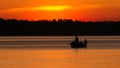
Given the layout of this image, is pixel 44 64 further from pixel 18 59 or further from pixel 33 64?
pixel 18 59

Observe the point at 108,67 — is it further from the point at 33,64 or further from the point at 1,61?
the point at 1,61

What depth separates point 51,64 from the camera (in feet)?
103

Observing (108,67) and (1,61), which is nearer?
(108,67)

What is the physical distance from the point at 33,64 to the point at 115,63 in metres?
5.09

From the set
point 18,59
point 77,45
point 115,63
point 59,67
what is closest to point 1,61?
point 18,59

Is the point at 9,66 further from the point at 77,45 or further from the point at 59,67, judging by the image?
the point at 77,45

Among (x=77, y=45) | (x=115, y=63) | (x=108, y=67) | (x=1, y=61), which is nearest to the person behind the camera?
(x=108, y=67)

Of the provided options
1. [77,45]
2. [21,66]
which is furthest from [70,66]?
[77,45]

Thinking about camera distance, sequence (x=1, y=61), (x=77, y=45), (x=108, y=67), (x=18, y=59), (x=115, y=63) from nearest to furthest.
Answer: (x=108, y=67) < (x=115, y=63) < (x=1, y=61) < (x=18, y=59) < (x=77, y=45)

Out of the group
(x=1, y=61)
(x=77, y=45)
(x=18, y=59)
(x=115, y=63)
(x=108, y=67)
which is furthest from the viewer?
(x=77, y=45)

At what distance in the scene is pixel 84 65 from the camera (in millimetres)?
30781

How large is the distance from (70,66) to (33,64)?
2688 millimetres

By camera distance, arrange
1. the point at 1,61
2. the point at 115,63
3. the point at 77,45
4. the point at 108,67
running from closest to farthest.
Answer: the point at 108,67, the point at 115,63, the point at 1,61, the point at 77,45

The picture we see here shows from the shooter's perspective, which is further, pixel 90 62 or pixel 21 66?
pixel 90 62
